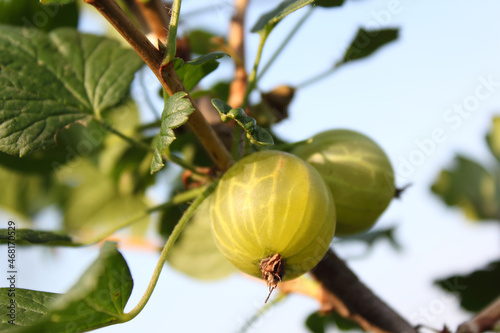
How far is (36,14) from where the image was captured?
1.06m

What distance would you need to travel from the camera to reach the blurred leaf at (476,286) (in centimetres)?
109

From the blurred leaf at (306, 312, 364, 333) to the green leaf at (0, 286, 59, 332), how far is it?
597 millimetres

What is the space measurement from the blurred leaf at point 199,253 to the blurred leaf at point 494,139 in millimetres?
865

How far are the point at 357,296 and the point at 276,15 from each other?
0.50m

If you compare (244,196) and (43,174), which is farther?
(43,174)

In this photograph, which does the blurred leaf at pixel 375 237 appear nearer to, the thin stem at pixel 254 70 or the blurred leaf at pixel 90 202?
the thin stem at pixel 254 70

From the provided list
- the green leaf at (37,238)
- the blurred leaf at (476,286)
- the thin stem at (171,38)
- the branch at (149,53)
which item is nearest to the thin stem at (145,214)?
the green leaf at (37,238)

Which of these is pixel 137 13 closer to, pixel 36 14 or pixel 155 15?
pixel 155 15

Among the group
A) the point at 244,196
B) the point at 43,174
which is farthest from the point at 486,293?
the point at 43,174

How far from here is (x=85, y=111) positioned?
2.77 ft

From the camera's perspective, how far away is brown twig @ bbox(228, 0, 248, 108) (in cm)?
106

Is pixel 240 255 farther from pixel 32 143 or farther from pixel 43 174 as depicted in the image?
pixel 43 174

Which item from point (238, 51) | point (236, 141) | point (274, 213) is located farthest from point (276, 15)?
point (238, 51)

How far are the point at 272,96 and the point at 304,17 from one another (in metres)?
0.18
